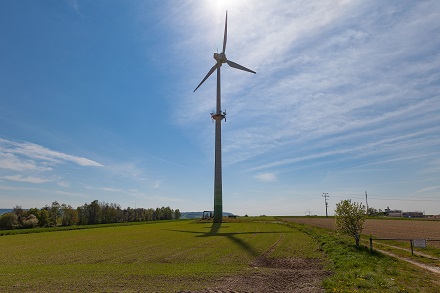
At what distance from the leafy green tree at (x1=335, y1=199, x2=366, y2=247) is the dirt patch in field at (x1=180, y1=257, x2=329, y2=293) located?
9.48 m

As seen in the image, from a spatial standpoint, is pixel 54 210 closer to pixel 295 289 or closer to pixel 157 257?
pixel 157 257

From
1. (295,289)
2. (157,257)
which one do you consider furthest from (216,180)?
(295,289)

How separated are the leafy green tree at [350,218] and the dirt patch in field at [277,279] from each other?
31.1 feet

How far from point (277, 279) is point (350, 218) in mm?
18810

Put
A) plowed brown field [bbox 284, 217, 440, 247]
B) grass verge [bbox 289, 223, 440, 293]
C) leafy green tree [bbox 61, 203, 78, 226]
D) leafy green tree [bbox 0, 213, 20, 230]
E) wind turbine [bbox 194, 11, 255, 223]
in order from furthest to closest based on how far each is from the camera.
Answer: leafy green tree [bbox 61, 203, 78, 226]
leafy green tree [bbox 0, 213, 20, 230]
wind turbine [bbox 194, 11, 255, 223]
plowed brown field [bbox 284, 217, 440, 247]
grass verge [bbox 289, 223, 440, 293]

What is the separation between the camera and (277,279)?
2327cm

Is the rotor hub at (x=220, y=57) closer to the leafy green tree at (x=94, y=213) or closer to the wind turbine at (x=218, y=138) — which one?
the wind turbine at (x=218, y=138)

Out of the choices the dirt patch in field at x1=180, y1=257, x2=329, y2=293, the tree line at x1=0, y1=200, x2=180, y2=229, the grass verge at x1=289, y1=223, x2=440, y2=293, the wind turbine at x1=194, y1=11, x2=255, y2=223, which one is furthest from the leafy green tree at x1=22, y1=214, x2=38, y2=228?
the grass verge at x1=289, y1=223, x2=440, y2=293

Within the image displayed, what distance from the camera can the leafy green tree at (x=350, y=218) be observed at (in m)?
37.3

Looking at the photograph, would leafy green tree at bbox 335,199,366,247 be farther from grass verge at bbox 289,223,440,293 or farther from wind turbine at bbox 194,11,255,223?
wind turbine at bbox 194,11,255,223

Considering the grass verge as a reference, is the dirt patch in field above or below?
below

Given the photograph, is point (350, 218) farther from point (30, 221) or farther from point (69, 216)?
point (69, 216)

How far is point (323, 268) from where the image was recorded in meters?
→ 27.0

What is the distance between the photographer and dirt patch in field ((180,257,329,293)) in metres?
20.2
